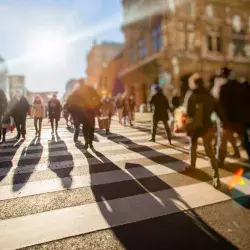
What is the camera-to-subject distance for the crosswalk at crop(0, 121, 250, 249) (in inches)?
118

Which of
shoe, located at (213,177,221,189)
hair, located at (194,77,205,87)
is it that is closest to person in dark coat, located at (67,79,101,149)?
hair, located at (194,77,205,87)

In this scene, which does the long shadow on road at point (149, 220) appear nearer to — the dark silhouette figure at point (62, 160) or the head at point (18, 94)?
the dark silhouette figure at point (62, 160)

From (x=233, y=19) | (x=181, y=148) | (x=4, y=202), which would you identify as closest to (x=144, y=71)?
(x=233, y=19)

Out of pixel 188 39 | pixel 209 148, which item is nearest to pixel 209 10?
pixel 188 39

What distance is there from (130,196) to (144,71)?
1051 inches

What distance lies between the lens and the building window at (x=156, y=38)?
2665 cm

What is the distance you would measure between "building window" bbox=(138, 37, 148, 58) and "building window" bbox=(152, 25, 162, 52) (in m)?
1.70

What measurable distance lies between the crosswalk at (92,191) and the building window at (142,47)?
24793mm

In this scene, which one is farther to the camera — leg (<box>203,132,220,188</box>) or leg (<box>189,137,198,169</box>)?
leg (<box>189,137,198,169</box>)

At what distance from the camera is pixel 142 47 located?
1201 inches

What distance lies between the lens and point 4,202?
3688mm

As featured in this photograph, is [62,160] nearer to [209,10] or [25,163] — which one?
[25,163]

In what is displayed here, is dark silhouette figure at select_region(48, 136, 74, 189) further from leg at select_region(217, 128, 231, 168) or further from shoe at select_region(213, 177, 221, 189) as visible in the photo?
leg at select_region(217, 128, 231, 168)

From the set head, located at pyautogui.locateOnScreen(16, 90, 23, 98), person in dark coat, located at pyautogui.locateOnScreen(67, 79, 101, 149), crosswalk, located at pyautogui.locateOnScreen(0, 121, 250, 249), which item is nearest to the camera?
crosswalk, located at pyautogui.locateOnScreen(0, 121, 250, 249)
